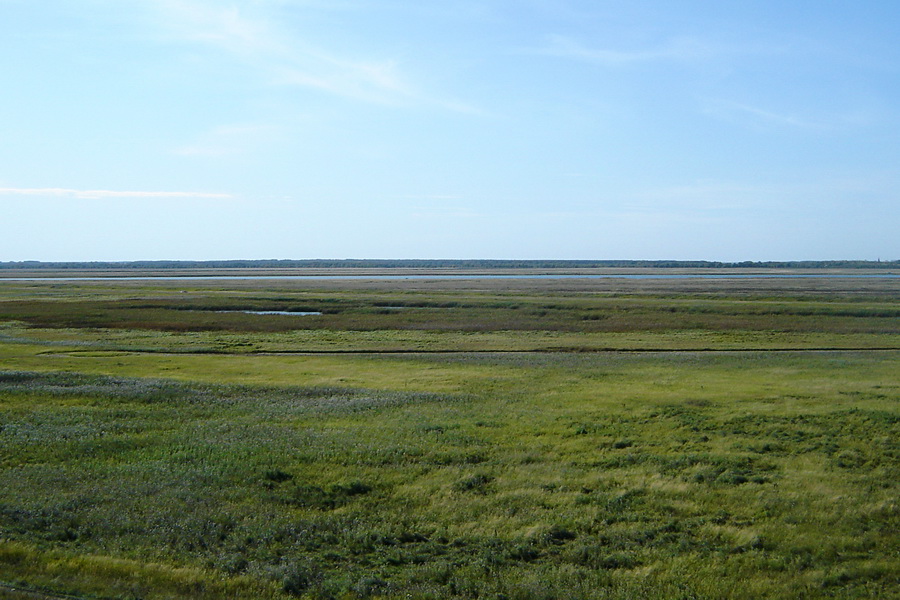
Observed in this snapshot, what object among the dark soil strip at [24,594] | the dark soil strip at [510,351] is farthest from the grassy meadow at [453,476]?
the dark soil strip at [510,351]

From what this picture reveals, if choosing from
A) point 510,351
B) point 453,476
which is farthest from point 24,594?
point 510,351

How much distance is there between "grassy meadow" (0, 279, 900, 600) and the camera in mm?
12930

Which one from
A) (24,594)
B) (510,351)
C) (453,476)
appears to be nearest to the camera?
(24,594)

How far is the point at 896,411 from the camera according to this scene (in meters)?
25.8

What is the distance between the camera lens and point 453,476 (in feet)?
62.1

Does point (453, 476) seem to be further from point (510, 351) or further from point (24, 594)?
point (510, 351)

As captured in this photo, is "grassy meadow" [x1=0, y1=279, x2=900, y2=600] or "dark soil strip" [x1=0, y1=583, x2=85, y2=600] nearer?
"dark soil strip" [x1=0, y1=583, x2=85, y2=600]

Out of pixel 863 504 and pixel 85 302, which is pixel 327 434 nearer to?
pixel 863 504

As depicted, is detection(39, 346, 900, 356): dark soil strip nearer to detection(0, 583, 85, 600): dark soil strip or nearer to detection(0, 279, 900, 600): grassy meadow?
detection(0, 279, 900, 600): grassy meadow

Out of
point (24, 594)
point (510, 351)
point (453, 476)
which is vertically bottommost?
point (453, 476)

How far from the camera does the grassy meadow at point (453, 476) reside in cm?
1293

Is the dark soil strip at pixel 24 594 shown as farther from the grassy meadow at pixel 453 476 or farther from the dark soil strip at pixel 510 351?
the dark soil strip at pixel 510 351

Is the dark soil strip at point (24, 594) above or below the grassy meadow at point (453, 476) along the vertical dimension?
above

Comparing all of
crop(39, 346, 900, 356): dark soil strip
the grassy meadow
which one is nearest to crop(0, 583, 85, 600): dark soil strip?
the grassy meadow
